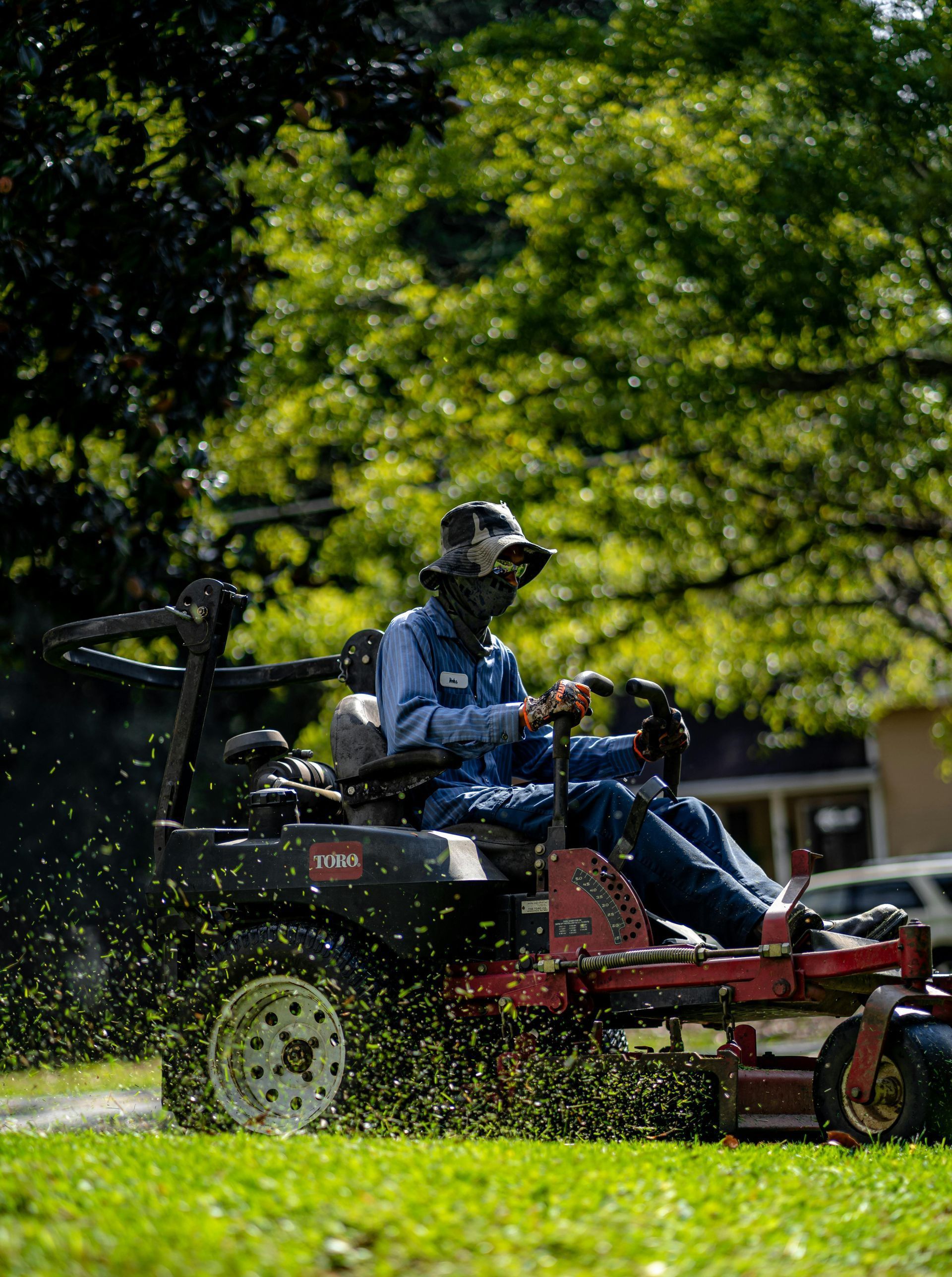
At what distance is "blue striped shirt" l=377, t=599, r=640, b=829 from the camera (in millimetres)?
5941

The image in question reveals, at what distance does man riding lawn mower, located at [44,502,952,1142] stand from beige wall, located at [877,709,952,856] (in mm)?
21694

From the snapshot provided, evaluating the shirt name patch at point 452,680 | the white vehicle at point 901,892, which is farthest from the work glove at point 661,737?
the white vehicle at point 901,892

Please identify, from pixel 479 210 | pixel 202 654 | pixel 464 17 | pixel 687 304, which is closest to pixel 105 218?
pixel 202 654

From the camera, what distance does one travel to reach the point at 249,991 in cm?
593

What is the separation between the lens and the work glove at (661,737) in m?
6.15

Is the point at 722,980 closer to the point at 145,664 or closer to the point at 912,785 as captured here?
the point at 145,664

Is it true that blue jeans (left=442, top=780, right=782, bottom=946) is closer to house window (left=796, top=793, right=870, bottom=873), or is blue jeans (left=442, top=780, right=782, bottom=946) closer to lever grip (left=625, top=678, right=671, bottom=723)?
lever grip (left=625, top=678, right=671, bottom=723)

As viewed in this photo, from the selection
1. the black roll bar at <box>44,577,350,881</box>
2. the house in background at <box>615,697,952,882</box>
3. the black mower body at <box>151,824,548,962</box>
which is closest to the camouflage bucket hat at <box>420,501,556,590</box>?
the black roll bar at <box>44,577,350,881</box>

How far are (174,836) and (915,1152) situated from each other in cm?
286

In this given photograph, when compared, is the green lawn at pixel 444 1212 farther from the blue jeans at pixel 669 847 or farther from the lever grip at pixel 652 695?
the lever grip at pixel 652 695

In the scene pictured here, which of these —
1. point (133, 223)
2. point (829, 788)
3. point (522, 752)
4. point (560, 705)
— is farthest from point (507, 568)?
point (829, 788)

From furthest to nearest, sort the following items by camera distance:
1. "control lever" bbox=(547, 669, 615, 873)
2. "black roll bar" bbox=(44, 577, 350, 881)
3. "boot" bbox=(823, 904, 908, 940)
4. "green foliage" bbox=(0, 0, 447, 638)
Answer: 1. "green foliage" bbox=(0, 0, 447, 638)
2. "black roll bar" bbox=(44, 577, 350, 881)
3. "control lever" bbox=(547, 669, 615, 873)
4. "boot" bbox=(823, 904, 908, 940)

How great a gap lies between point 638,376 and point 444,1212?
12.4 m

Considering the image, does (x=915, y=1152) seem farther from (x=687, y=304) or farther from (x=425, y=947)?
(x=687, y=304)
